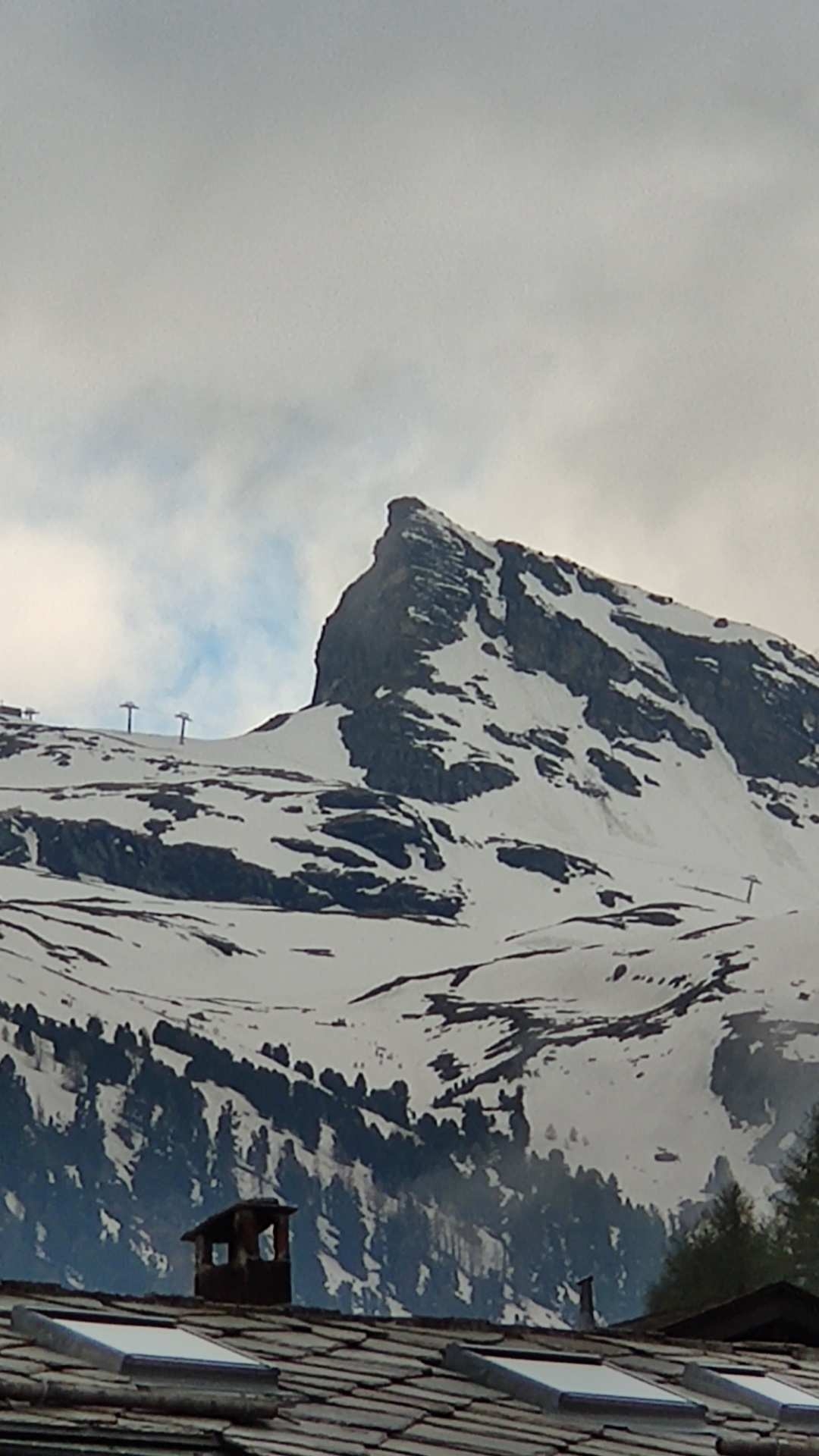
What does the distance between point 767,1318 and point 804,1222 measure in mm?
43626

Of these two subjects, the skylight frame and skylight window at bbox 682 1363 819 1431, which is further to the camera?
skylight window at bbox 682 1363 819 1431

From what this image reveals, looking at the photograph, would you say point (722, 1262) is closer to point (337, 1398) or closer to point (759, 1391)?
point (759, 1391)

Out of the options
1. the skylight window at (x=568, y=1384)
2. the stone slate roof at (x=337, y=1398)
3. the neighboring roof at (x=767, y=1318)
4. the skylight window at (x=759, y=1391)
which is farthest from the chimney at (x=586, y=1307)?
the skylight window at (x=568, y=1384)

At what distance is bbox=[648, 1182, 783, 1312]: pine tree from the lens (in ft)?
248

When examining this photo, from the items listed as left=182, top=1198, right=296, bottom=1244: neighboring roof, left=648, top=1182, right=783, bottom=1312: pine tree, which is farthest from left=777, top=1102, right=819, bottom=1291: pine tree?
left=182, top=1198, right=296, bottom=1244: neighboring roof

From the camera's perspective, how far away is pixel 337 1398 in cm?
1739

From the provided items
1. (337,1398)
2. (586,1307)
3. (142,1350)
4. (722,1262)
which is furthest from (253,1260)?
(722,1262)

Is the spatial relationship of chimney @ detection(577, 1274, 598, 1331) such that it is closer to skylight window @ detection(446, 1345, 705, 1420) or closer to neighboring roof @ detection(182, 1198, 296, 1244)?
neighboring roof @ detection(182, 1198, 296, 1244)

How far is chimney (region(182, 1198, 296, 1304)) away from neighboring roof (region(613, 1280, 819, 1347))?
8.50 metres

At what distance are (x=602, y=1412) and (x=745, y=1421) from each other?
139 centimetres

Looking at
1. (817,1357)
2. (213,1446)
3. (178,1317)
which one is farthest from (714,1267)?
(213,1446)

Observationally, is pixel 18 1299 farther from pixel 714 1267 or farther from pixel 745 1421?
pixel 714 1267

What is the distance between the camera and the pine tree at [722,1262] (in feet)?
248

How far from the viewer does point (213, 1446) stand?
47.0 ft
